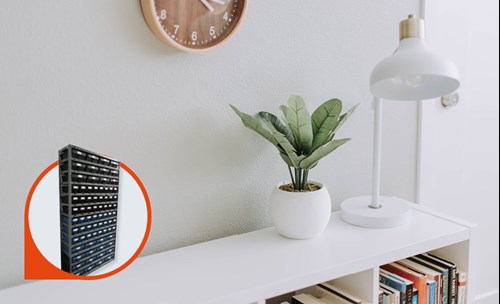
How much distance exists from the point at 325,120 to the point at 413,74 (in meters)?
0.28

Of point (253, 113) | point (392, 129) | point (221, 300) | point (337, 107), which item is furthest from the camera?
point (392, 129)

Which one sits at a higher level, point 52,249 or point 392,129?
point 392,129

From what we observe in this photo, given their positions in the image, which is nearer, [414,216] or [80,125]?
[80,125]

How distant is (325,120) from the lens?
4.52 ft

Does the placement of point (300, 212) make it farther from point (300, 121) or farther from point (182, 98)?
point (182, 98)

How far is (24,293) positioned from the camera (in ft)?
3.78

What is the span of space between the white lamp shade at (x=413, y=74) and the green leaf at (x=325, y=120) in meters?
0.11

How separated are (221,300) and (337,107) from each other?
56 cm

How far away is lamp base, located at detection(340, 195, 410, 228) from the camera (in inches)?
58.6

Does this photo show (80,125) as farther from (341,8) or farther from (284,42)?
(341,8)

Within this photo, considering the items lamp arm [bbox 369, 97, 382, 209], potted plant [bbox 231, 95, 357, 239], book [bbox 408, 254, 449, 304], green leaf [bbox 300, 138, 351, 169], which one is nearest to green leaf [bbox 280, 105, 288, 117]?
potted plant [bbox 231, 95, 357, 239]

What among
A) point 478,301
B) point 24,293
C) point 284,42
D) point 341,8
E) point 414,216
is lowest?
point 478,301

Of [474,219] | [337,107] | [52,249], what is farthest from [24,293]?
[474,219]

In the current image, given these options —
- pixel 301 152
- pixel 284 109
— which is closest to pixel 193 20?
pixel 284 109
